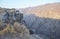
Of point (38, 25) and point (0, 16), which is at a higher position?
point (0, 16)

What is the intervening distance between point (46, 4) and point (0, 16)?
563 centimetres

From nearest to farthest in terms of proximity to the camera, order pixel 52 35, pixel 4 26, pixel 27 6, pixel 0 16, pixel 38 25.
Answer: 1. pixel 4 26
2. pixel 0 16
3. pixel 52 35
4. pixel 38 25
5. pixel 27 6

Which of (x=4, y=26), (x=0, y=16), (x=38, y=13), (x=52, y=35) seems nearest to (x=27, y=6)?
(x=38, y=13)

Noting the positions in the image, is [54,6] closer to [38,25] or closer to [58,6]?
[58,6]

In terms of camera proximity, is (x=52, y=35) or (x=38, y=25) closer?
(x=52, y=35)

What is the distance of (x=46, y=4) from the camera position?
50.1 feet

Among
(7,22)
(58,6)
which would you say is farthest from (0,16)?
(58,6)

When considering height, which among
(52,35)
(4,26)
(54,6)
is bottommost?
(52,35)

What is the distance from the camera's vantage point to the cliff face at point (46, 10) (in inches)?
576

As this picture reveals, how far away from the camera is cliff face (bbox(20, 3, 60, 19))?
14.6 metres

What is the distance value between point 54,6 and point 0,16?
5.88m

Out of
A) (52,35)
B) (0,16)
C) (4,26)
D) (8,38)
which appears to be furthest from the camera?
(52,35)

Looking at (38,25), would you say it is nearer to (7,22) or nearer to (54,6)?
(54,6)

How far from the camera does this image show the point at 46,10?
15109 millimetres
